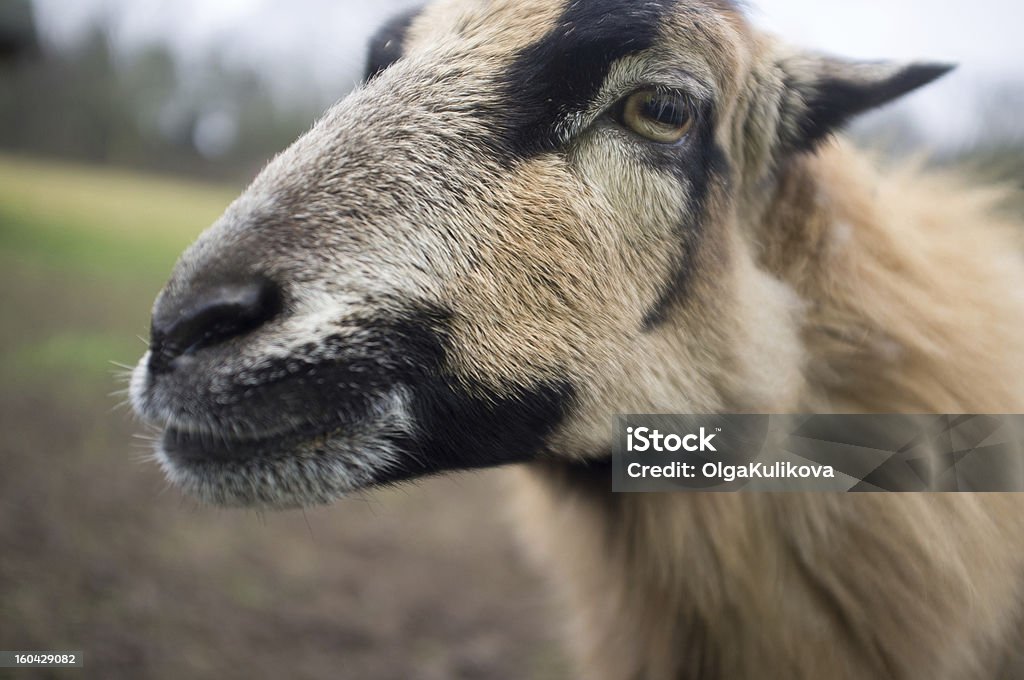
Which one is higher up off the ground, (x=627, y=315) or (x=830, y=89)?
(x=830, y=89)

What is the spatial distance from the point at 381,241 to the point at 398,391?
10.4 inches

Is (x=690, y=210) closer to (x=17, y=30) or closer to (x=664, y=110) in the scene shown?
(x=664, y=110)

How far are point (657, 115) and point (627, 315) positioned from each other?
39cm

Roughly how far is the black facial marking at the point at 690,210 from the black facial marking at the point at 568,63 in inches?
8.4

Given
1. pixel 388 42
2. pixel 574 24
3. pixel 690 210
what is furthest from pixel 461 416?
pixel 388 42

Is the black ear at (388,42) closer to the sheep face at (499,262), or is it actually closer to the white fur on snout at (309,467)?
the sheep face at (499,262)

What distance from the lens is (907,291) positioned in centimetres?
165

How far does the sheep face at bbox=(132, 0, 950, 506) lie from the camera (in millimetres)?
1189

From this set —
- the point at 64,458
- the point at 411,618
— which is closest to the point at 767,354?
the point at 411,618

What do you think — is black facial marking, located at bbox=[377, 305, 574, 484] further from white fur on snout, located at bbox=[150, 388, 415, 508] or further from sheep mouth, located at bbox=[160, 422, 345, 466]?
sheep mouth, located at bbox=[160, 422, 345, 466]

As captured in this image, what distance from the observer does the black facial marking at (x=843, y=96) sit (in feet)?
5.02

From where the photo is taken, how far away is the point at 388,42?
1.70 metres

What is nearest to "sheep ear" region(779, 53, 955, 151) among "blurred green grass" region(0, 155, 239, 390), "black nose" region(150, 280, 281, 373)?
"black nose" region(150, 280, 281, 373)

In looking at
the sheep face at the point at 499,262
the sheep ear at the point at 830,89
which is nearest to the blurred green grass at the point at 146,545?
the sheep face at the point at 499,262
